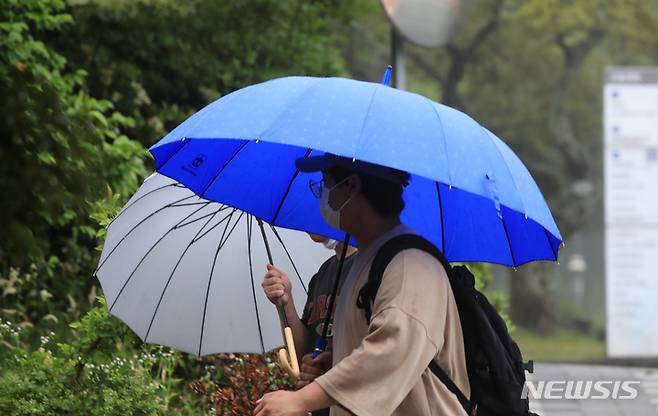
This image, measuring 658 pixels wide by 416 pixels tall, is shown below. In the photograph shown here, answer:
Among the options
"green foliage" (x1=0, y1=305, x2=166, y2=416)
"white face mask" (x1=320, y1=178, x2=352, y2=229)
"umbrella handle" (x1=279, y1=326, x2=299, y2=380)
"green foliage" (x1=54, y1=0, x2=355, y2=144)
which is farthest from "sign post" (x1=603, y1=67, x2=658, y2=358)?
"white face mask" (x1=320, y1=178, x2=352, y2=229)

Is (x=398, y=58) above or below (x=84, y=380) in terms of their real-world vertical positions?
above

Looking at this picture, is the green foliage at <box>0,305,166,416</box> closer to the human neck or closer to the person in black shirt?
the person in black shirt

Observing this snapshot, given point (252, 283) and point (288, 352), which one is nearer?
point (288, 352)

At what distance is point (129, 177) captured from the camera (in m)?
8.16

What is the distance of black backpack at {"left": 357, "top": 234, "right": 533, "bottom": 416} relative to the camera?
Answer: 3.28m

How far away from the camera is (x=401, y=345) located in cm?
308

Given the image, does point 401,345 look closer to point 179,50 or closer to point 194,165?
point 194,165

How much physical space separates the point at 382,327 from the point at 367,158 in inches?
17.6

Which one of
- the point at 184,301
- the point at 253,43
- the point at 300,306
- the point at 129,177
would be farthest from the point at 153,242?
the point at 253,43

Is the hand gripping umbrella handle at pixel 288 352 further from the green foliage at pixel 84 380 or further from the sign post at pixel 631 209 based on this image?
the sign post at pixel 631 209

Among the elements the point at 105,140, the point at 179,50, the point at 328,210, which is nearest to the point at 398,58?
the point at 179,50

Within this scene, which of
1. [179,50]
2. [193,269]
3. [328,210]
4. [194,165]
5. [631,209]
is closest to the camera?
[328,210]

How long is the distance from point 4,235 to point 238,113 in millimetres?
779

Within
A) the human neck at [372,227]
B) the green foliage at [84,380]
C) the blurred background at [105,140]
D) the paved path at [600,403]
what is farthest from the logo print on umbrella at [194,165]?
the paved path at [600,403]
